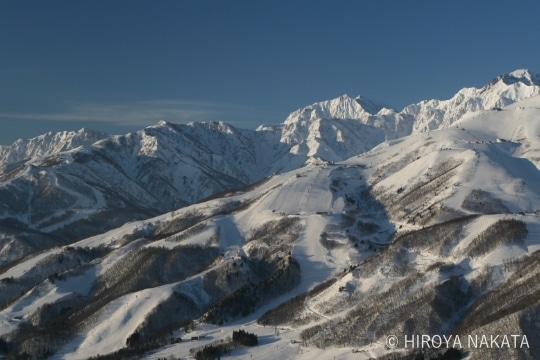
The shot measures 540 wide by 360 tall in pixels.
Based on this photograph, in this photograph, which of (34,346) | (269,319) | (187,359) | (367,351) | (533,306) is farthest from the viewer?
(34,346)

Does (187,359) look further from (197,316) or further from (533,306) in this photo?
(533,306)

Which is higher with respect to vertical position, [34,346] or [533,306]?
[34,346]

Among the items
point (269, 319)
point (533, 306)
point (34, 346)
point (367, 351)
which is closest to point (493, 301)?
point (533, 306)

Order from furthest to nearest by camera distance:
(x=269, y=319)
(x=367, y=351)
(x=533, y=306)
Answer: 1. (x=269, y=319)
2. (x=367, y=351)
3. (x=533, y=306)

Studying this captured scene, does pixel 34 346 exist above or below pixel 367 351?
above

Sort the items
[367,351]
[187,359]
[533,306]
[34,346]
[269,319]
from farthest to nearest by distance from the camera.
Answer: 1. [34,346]
2. [269,319]
3. [187,359]
4. [367,351]
5. [533,306]

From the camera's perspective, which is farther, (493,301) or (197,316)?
(197,316)

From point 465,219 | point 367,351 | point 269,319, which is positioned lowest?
point 367,351

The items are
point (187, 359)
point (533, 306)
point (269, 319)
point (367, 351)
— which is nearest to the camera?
point (533, 306)

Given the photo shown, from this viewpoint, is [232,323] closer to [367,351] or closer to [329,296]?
[329,296]

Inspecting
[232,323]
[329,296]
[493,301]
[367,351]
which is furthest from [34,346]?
[493,301]
